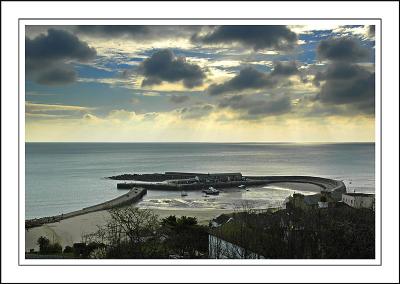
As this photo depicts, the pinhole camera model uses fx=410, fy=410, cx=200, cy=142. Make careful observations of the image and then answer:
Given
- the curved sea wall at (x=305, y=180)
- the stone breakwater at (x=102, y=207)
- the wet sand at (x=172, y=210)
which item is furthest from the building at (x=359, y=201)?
the curved sea wall at (x=305, y=180)

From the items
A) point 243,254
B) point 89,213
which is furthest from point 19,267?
point 89,213

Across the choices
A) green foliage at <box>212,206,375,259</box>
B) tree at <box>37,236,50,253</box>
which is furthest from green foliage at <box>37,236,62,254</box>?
green foliage at <box>212,206,375,259</box>

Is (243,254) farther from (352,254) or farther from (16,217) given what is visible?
(16,217)

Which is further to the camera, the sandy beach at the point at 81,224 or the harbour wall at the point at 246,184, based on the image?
the harbour wall at the point at 246,184

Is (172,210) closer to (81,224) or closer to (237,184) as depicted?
(81,224)

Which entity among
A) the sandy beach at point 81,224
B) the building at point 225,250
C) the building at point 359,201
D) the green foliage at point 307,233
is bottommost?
the sandy beach at point 81,224

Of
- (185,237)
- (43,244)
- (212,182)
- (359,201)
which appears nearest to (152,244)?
(185,237)

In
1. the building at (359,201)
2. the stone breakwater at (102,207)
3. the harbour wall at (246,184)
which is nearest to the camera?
the building at (359,201)

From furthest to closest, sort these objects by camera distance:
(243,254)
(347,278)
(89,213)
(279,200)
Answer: (279,200)
(89,213)
(243,254)
(347,278)

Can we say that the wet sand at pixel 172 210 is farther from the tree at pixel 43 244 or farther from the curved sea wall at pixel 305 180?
the curved sea wall at pixel 305 180
